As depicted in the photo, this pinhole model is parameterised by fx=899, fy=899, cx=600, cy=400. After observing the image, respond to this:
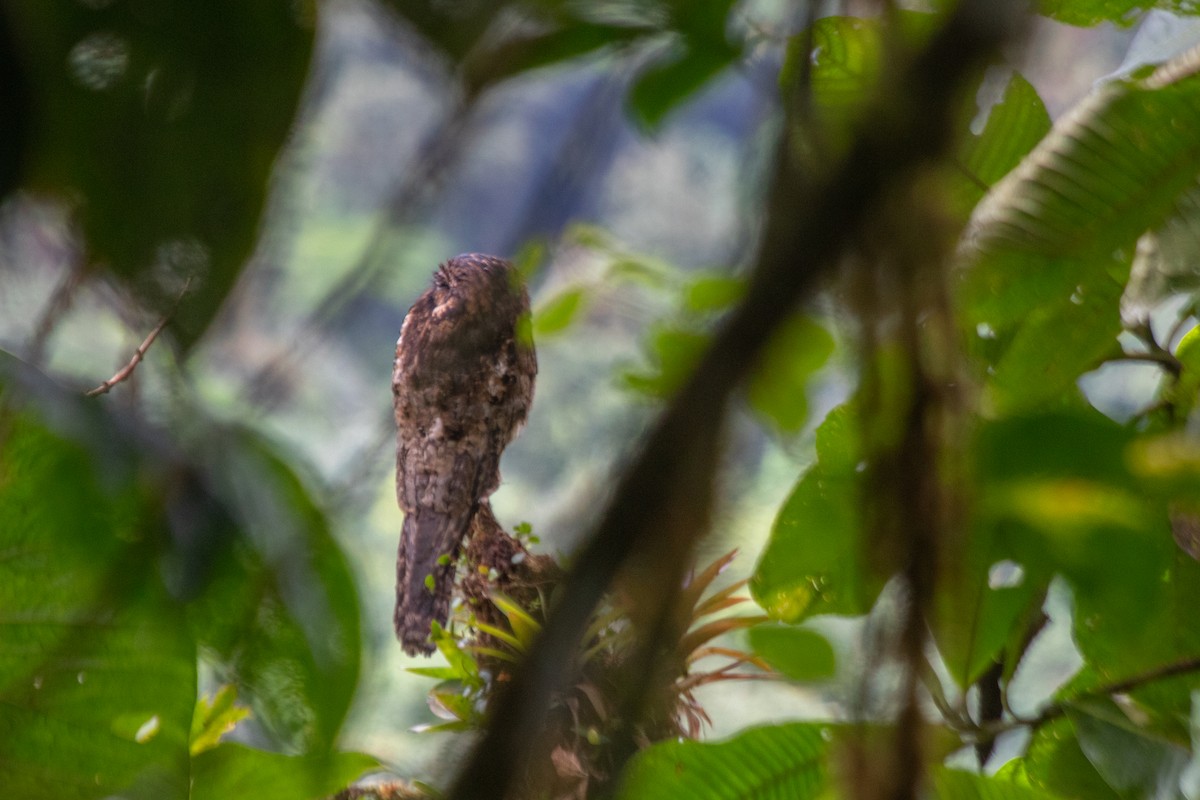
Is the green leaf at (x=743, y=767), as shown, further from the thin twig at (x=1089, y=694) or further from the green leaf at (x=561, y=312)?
the green leaf at (x=561, y=312)

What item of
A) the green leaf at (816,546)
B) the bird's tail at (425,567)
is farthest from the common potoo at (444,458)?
the green leaf at (816,546)

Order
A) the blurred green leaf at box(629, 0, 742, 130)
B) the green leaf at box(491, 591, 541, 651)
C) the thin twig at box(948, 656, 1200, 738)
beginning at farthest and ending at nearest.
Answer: the green leaf at box(491, 591, 541, 651), the thin twig at box(948, 656, 1200, 738), the blurred green leaf at box(629, 0, 742, 130)

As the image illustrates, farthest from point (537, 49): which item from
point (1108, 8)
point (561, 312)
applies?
point (1108, 8)

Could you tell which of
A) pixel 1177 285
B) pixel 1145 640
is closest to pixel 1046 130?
pixel 1177 285

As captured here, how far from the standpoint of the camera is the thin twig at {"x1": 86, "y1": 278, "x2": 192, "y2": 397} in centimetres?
33

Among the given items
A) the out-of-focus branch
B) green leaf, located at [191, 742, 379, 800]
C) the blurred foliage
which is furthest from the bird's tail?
the out-of-focus branch

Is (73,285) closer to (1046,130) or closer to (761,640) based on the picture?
(761,640)

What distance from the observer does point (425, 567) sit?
1.29 metres

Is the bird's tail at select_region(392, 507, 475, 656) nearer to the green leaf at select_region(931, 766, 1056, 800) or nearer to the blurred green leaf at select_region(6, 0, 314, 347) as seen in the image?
the green leaf at select_region(931, 766, 1056, 800)

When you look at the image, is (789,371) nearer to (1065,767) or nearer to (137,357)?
(137,357)

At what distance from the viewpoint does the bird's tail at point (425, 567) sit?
1.29 metres

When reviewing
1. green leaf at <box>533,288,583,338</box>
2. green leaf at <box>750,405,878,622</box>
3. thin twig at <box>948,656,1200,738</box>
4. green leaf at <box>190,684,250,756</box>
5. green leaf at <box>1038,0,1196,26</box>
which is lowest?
green leaf at <box>190,684,250,756</box>

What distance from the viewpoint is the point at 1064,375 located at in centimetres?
73

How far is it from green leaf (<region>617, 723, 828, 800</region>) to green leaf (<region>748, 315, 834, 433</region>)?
35 centimetres
